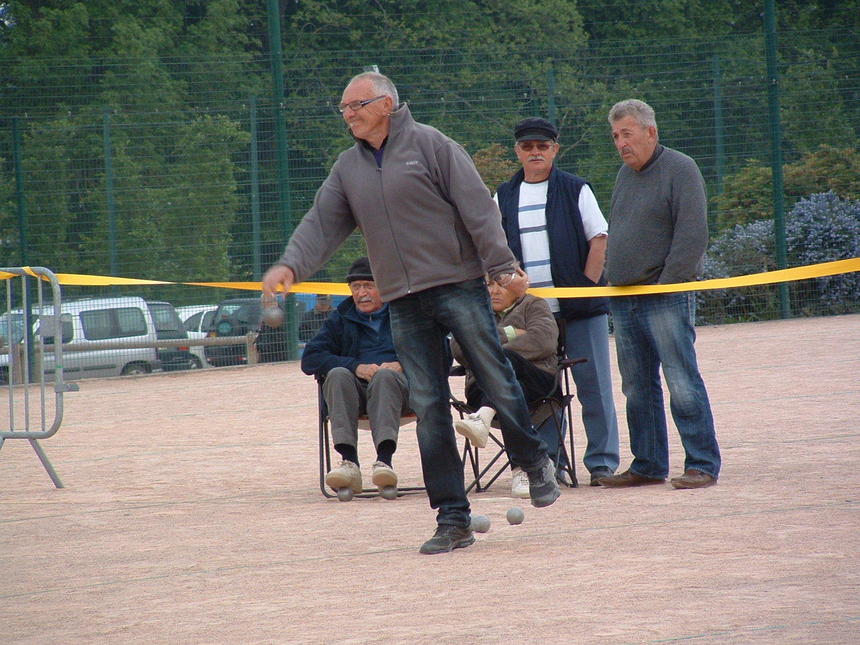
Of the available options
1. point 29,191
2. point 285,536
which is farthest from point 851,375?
point 29,191

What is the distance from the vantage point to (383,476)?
662cm

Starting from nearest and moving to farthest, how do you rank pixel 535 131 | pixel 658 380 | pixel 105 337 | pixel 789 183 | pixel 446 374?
pixel 446 374 → pixel 658 380 → pixel 535 131 → pixel 105 337 → pixel 789 183

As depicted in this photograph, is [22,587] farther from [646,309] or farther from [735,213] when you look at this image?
[735,213]

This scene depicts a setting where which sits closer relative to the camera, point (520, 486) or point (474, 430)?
point (474, 430)

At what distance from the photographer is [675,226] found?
6.47 metres

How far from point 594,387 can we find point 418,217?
2.25m

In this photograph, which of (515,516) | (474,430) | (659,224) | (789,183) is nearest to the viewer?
(515,516)

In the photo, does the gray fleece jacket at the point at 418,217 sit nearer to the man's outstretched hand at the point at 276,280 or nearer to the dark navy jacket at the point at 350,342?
the man's outstretched hand at the point at 276,280

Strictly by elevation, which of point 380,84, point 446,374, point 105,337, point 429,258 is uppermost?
point 380,84

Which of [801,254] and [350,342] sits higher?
[801,254]

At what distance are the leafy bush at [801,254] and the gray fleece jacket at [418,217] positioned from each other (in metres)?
13.2

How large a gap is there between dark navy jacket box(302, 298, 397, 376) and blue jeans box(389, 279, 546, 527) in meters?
1.70

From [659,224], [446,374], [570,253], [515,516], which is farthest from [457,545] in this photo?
[570,253]

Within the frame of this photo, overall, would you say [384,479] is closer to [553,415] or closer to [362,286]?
[553,415]
